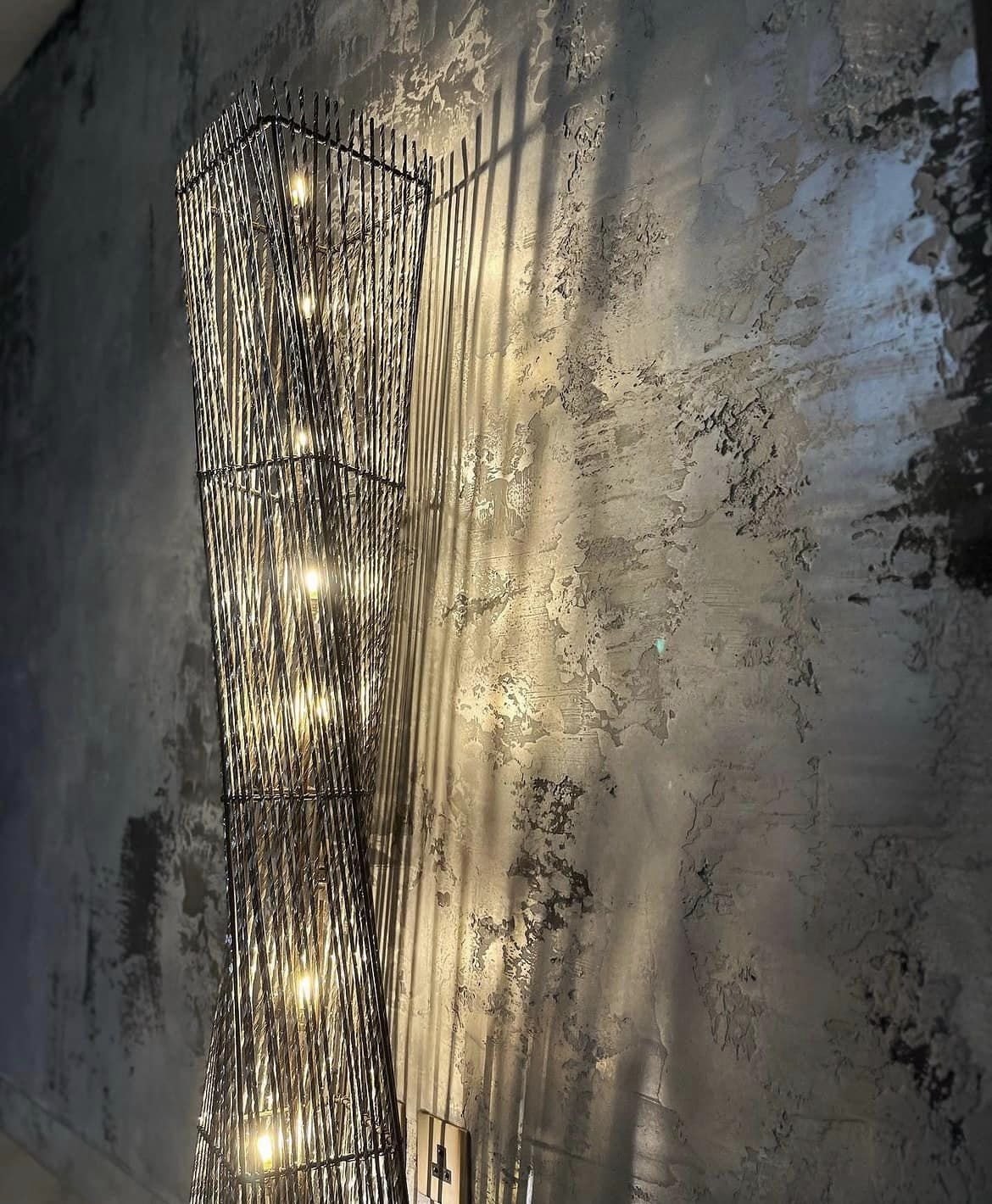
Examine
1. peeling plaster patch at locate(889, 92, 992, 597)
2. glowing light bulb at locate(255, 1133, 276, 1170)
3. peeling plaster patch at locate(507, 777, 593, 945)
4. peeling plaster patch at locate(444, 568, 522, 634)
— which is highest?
peeling plaster patch at locate(889, 92, 992, 597)

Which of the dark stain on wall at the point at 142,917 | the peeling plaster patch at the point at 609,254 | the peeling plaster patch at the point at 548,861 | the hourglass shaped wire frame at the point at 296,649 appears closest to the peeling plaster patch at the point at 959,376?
the peeling plaster patch at the point at 609,254

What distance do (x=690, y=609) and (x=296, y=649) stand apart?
0.66 metres

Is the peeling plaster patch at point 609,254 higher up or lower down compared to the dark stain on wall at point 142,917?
higher up

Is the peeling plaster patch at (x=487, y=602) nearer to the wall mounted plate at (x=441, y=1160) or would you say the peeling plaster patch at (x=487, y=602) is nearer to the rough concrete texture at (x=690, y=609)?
the rough concrete texture at (x=690, y=609)

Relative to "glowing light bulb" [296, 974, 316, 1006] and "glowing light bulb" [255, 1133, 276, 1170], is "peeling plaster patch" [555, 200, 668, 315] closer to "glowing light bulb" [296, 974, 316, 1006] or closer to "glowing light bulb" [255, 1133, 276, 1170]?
"glowing light bulb" [296, 974, 316, 1006]

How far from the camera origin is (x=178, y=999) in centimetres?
278

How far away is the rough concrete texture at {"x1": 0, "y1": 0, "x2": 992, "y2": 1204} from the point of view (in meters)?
1.32

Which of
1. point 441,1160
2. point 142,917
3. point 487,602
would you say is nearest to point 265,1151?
point 441,1160

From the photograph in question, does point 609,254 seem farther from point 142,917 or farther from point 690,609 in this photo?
point 142,917

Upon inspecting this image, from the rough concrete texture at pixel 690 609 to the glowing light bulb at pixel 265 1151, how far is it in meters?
0.38

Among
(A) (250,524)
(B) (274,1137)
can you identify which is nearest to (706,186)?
(A) (250,524)

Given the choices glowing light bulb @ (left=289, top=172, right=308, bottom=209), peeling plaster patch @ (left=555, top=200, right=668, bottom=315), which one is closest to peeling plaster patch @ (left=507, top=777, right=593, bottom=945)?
peeling plaster patch @ (left=555, top=200, right=668, bottom=315)

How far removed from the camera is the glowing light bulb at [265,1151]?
1.62 meters

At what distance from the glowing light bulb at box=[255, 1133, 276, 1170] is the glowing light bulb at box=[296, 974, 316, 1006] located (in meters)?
0.21
